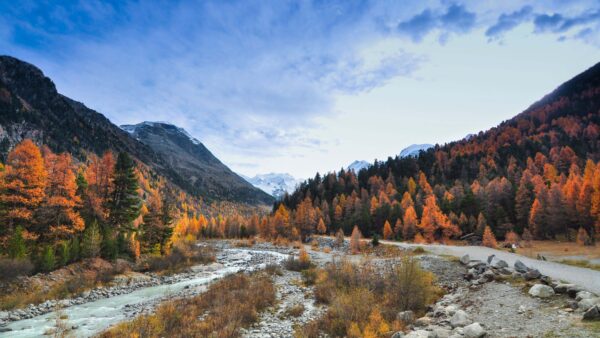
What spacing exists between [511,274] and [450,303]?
18.4 feet

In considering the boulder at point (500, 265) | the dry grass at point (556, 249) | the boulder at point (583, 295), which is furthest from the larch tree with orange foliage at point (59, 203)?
the dry grass at point (556, 249)

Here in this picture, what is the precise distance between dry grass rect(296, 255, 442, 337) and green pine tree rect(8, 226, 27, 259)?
28.7m

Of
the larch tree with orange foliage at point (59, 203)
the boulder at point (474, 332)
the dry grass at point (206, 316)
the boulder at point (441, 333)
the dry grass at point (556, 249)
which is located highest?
the larch tree with orange foliage at point (59, 203)

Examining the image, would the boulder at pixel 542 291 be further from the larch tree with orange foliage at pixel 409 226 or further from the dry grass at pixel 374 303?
the larch tree with orange foliage at pixel 409 226

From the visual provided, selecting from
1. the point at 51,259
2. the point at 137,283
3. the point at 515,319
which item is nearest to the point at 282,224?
the point at 137,283

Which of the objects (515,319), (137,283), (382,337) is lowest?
(137,283)

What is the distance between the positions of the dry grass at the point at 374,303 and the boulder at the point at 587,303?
24.2 ft

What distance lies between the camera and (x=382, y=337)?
14422 millimetres

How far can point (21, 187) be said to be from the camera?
1241 inches

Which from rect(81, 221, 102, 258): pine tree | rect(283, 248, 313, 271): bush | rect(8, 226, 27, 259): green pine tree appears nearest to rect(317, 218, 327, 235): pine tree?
rect(283, 248, 313, 271): bush

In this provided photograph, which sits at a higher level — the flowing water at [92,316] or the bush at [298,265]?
the bush at [298,265]

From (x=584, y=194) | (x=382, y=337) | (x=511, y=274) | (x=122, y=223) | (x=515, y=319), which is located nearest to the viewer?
Answer: (x=515, y=319)

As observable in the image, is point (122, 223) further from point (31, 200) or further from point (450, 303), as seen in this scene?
point (450, 303)

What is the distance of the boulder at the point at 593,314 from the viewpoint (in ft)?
35.0
